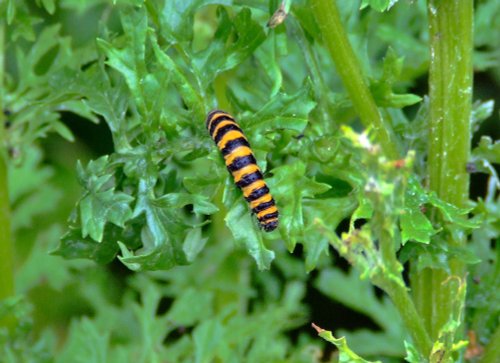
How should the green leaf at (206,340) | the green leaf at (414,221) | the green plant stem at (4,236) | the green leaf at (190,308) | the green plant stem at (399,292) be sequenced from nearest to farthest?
the green plant stem at (399,292)
the green leaf at (414,221)
the green plant stem at (4,236)
the green leaf at (206,340)
the green leaf at (190,308)

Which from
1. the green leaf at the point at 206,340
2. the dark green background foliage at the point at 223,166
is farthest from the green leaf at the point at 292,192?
the green leaf at the point at 206,340

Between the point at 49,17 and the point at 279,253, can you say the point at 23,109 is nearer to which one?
the point at 279,253

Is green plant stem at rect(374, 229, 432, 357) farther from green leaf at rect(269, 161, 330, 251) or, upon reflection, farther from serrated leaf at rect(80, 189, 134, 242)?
serrated leaf at rect(80, 189, 134, 242)

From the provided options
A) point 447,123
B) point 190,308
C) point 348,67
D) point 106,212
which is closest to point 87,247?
point 106,212

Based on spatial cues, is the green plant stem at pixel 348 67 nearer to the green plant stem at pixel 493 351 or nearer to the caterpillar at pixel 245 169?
the caterpillar at pixel 245 169

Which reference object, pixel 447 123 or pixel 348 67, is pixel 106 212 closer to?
pixel 348 67
